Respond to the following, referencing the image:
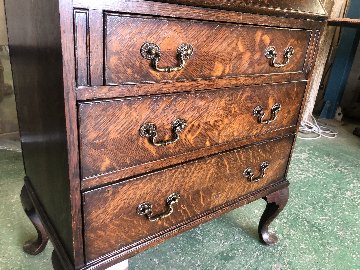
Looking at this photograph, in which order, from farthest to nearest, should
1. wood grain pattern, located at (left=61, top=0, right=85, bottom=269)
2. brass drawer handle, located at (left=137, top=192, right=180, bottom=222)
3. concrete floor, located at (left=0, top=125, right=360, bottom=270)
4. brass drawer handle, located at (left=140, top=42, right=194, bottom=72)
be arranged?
concrete floor, located at (left=0, top=125, right=360, bottom=270)
brass drawer handle, located at (left=137, top=192, right=180, bottom=222)
brass drawer handle, located at (left=140, top=42, right=194, bottom=72)
wood grain pattern, located at (left=61, top=0, right=85, bottom=269)

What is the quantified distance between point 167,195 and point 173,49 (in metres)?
0.38

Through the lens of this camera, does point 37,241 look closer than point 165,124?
No

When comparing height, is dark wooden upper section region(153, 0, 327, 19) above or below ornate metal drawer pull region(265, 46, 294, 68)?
above

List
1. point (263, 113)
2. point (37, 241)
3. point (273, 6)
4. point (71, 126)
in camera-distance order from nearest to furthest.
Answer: point (71, 126) < point (273, 6) < point (263, 113) < point (37, 241)

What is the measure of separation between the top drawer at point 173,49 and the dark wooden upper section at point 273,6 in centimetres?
4

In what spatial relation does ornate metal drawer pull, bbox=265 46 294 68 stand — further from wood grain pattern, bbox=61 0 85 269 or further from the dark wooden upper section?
wood grain pattern, bbox=61 0 85 269

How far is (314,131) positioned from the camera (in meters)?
2.76

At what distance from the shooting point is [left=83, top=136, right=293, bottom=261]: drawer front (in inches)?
27.4

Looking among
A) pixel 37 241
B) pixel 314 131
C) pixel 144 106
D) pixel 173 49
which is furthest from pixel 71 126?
pixel 314 131

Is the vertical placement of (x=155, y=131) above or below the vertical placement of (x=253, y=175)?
above

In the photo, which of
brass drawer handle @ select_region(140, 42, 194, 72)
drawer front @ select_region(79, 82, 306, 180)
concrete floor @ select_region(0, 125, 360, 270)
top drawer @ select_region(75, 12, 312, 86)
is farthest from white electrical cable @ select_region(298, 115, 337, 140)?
brass drawer handle @ select_region(140, 42, 194, 72)

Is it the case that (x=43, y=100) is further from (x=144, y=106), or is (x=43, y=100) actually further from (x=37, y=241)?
(x=37, y=241)

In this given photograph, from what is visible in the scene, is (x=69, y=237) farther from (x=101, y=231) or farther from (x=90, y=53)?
(x=90, y=53)

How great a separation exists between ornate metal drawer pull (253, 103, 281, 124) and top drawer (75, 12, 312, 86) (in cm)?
12
